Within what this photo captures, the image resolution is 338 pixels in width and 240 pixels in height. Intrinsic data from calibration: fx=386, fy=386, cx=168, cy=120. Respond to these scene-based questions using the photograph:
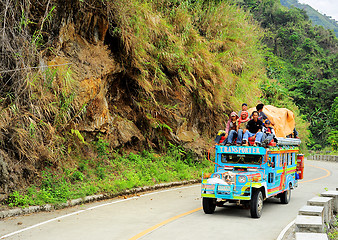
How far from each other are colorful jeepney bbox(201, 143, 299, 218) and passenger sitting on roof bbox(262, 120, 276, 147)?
0.23 metres

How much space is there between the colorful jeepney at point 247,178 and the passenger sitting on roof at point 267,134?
23 cm

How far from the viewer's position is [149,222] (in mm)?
9766

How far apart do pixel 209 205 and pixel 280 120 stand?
480 centimetres

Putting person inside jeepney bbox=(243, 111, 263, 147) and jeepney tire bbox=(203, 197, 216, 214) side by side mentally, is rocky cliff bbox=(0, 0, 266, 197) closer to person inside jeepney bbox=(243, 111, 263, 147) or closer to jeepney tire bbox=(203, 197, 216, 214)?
jeepney tire bbox=(203, 197, 216, 214)

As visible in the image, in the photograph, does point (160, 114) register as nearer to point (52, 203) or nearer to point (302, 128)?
point (52, 203)

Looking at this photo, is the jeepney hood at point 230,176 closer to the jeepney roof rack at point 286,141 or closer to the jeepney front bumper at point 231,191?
the jeepney front bumper at point 231,191

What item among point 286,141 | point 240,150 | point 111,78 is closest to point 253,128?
point 240,150

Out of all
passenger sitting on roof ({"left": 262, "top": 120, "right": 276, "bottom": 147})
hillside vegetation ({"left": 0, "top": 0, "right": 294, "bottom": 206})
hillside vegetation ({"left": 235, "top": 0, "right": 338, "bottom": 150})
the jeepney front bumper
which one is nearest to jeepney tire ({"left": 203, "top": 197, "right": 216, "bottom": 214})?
the jeepney front bumper

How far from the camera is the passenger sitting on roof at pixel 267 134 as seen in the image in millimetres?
11367

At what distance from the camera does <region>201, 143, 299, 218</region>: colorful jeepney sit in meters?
10.4

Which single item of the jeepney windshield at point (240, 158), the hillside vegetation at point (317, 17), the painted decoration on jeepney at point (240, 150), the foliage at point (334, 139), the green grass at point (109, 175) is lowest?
the foliage at point (334, 139)

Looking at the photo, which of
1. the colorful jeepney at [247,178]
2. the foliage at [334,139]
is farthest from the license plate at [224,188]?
the foliage at [334,139]

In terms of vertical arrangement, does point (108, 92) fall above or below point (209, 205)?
above

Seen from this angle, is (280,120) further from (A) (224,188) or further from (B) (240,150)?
(A) (224,188)
